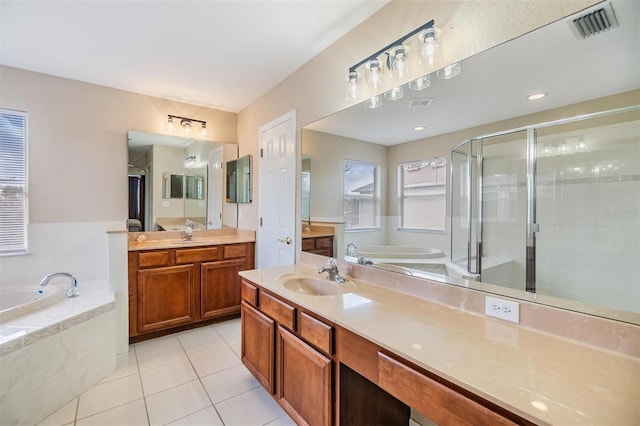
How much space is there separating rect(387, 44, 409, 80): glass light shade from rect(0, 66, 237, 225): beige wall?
284 cm

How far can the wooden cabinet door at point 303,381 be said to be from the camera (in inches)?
52.0

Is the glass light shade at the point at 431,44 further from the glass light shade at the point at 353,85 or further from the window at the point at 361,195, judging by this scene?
the window at the point at 361,195

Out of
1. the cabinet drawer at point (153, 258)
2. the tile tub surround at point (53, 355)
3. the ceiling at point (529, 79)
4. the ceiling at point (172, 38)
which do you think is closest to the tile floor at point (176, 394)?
the tile tub surround at point (53, 355)

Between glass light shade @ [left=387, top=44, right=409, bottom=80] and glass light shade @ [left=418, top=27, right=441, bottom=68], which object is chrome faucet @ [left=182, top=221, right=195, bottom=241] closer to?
glass light shade @ [left=387, top=44, right=409, bottom=80]

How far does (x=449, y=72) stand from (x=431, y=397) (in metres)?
1.45

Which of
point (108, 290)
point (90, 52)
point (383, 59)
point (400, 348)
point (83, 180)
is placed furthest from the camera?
point (83, 180)

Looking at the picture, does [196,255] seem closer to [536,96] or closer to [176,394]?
[176,394]

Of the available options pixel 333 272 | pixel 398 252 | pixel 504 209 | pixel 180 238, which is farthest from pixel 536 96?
pixel 180 238

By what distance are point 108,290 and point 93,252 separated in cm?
64

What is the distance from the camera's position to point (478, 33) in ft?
4.27

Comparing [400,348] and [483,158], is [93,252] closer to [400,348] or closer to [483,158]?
[400,348]

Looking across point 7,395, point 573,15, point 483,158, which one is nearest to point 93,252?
point 7,395

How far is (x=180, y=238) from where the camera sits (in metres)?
3.41

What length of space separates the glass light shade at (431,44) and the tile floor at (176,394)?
7.45 feet
